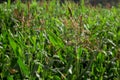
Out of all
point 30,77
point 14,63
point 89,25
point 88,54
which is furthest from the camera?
point 89,25

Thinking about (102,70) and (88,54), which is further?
(88,54)

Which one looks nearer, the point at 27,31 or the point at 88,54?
the point at 88,54

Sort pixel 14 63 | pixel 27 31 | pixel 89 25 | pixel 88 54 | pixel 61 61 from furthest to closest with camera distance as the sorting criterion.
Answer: pixel 89 25 < pixel 27 31 < pixel 88 54 < pixel 61 61 < pixel 14 63

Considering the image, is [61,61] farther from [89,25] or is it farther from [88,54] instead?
[89,25]

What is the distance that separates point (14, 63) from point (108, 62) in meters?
0.84

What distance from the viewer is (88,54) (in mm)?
2760

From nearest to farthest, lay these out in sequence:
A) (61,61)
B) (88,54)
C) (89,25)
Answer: (61,61) < (88,54) < (89,25)

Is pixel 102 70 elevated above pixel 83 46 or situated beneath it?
situated beneath

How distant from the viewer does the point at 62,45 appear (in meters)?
2.79

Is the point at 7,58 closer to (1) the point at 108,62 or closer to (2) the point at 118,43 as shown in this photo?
(1) the point at 108,62

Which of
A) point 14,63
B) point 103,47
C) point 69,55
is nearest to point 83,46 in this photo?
point 69,55

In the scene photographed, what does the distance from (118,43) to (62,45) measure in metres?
0.82

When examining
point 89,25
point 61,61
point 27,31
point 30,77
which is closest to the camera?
point 30,77

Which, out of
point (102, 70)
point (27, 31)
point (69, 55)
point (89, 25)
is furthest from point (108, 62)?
point (89, 25)
